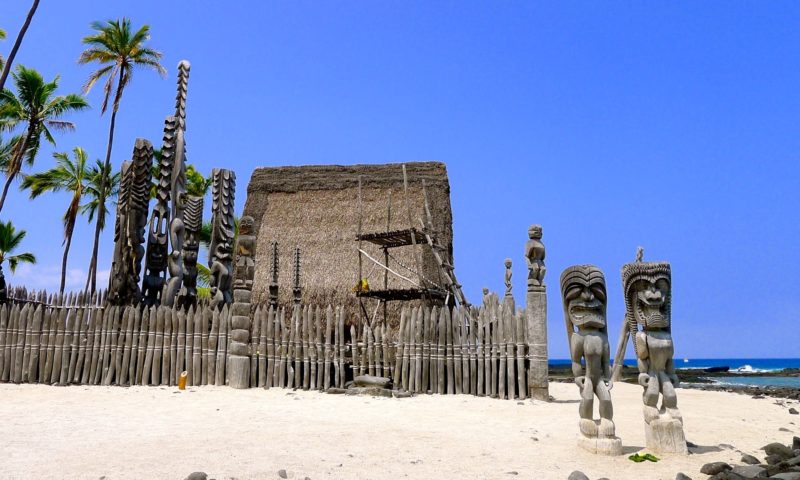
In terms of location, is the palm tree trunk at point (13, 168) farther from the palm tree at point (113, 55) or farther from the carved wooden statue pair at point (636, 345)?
the carved wooden statue pair at point (636, 345)

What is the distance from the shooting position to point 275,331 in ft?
35.5

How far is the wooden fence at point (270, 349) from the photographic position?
1003 cm

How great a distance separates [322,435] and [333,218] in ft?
55.7

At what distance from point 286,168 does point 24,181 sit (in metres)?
11.4

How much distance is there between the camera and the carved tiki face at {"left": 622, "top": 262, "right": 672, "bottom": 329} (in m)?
5.73

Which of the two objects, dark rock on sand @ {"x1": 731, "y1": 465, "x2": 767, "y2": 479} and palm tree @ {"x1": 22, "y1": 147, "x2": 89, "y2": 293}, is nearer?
dark rock on sand @ {"x1": 731, "y1": 465, "x2": 767, "y2": 479}

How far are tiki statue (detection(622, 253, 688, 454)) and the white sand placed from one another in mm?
254

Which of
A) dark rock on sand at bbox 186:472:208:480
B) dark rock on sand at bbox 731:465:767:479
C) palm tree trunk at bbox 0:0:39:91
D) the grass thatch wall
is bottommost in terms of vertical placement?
dark rock on sand at bbox 186:472:208:480

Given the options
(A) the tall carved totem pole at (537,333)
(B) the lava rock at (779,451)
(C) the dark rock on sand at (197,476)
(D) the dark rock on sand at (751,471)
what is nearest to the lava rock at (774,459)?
(B) the lava rock at (779,451)

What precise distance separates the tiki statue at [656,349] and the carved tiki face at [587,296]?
0.32 metres

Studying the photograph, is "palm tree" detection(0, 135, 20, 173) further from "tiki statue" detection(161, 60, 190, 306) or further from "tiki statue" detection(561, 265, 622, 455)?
"tiki statue" detection(561, 265, 622, 455)

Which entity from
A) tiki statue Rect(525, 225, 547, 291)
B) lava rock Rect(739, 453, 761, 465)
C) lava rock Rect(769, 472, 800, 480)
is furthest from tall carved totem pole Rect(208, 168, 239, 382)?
lava rock Rect(769, 472, 800, 480)

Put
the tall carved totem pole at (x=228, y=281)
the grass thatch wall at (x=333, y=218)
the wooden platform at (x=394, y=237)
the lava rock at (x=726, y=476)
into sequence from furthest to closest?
the grass thatch wall at (x=333, y=218) → the wooden platform at (x=394, y=237) → the tall carved totem pole at (x=228, y=281) → the lava rock at (x=726, y=476)

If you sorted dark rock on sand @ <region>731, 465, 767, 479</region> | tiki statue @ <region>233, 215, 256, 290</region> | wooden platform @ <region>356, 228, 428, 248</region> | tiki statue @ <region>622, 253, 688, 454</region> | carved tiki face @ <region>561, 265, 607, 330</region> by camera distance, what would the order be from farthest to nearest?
wooden platform @ <region>356, 228, 428, 248</region> → tiki statue @ <region>233, 215, 256, 290</region> → carved tiki face @ <region>561, 265, 607, 330</region> → tiki statue @ <region>622, 253, 688, 454</region> → dark rock on sand @ <region>731, 465, 767, 479</region>
